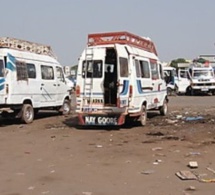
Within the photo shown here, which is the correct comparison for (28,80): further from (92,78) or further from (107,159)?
(107,159)

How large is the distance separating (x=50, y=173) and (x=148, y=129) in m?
6.31

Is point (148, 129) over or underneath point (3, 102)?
underneath

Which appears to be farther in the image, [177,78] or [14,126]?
[177,78]

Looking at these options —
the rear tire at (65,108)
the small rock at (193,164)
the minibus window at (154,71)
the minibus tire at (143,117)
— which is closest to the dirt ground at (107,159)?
the small rock at (193,164)

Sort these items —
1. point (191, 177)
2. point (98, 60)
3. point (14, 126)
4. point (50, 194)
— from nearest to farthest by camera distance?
point (50, 194) → point (191, 177) → point (98, 60) → point (14, 126)

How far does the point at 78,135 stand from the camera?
40.3 feet

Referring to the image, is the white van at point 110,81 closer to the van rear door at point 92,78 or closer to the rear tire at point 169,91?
the van rear door at point 92,78

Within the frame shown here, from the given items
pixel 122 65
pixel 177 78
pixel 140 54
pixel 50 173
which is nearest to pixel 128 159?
pixel 50 173

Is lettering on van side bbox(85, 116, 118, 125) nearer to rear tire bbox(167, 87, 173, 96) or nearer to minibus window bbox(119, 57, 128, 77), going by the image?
minibus window bbox(119, 57, 128, 77)

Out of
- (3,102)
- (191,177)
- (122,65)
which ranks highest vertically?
(122,65)

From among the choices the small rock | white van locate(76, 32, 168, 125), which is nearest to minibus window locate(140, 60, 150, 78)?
white van locate(76, 32, 168, 125)

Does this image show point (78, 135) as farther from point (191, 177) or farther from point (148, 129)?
point (191, 177)

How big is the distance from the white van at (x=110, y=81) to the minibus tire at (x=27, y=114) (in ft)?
7.69

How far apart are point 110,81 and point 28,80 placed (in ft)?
10.1
